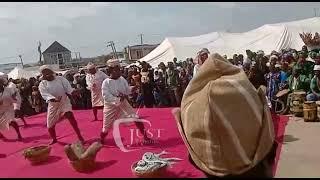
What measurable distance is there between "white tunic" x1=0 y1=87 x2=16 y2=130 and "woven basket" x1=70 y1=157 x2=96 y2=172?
11.8 feet

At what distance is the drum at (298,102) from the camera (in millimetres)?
8344

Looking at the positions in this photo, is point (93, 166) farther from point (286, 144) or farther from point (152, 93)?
point (152, 93)

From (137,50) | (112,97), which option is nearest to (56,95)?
(112,97)

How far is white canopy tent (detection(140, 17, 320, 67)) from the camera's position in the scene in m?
17.0

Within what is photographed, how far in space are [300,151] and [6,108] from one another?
6009 millimetres

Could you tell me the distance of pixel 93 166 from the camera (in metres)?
5.73

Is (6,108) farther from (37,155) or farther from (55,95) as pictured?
(37,155)

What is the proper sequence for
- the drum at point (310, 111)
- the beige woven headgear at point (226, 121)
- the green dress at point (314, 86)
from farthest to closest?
the green dress at point (314, 86) < the drum at point (310, 111) < the beige woven headgear at point (226, 121)

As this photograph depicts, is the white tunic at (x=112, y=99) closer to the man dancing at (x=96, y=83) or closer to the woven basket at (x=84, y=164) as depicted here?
the woven basket at (x=84, y=164)

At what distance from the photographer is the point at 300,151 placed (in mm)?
5840

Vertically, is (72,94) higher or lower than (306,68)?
lower

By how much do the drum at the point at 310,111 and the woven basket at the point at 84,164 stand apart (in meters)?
4.34

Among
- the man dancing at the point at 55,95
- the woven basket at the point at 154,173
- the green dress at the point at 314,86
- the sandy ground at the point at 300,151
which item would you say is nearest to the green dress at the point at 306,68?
the green dress at the point at 314,86

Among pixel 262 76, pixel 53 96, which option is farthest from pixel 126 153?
pixel 262 76
